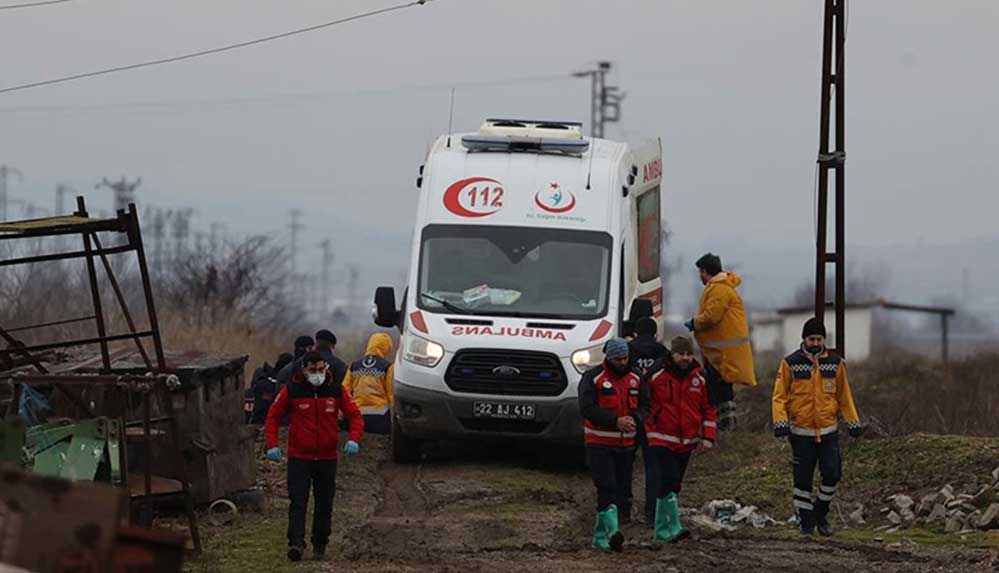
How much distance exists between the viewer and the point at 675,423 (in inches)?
588

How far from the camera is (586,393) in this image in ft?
→ 47.3

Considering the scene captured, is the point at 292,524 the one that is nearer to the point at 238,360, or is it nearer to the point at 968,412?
the point at 238,360

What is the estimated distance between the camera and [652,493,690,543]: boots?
14594 mm

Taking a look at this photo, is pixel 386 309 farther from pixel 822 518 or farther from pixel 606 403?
pixel 822 518

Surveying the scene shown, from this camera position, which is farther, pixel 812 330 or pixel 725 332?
pixel 725 332

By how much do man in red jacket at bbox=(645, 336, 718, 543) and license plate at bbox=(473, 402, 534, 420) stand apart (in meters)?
4.19

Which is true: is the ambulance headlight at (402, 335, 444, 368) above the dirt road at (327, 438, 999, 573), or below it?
above

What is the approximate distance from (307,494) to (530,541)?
6.07 feet

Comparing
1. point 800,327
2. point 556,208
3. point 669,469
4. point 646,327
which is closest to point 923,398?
point 556,208

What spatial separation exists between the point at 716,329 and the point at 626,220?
1.78m

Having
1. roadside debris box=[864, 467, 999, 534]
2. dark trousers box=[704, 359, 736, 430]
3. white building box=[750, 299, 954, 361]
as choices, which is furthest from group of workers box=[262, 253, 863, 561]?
white building box=[750, 299, 954, 361]

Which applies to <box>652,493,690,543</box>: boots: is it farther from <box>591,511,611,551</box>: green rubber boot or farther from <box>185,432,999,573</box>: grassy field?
<box>185,432,999,573</box>: grassy field

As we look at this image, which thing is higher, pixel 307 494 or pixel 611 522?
pixel 307 494

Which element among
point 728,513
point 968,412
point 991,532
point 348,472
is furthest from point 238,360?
point 968,412
